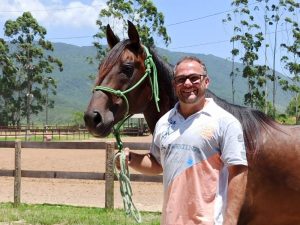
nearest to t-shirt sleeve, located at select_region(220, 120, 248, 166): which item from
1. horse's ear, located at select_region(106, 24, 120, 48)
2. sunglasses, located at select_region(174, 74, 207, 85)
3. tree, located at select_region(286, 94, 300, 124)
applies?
sunglasses, located at select_region(174, 74, 207, 85)

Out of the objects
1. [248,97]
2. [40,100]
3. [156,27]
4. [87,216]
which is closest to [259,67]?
[248,97]

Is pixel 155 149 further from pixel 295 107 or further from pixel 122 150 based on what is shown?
pixel 295 107

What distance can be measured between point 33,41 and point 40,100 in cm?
1331

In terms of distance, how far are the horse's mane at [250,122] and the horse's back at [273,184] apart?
1.6 inches

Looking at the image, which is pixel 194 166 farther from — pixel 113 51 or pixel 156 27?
A: pixel 156 27

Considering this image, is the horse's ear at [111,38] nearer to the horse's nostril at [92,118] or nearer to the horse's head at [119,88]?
the horse's head at [119,88]

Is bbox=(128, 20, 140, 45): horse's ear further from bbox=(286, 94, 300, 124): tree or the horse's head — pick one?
bbox=(286, 94, 300, 124): tree

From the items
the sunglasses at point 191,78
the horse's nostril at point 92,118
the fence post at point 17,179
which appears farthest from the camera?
the fence post at point 17,179

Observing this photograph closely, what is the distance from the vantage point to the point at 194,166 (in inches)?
92.3

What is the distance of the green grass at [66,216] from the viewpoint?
760 centimetres

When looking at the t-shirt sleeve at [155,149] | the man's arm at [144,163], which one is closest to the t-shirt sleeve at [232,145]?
the t-shirt sleeve at [155,149]

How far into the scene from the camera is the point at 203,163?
233 centimetres

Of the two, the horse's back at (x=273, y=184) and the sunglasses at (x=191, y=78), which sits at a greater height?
the sunglasses at (x=191, y=78)

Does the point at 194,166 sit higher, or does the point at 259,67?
the point at 259,67
